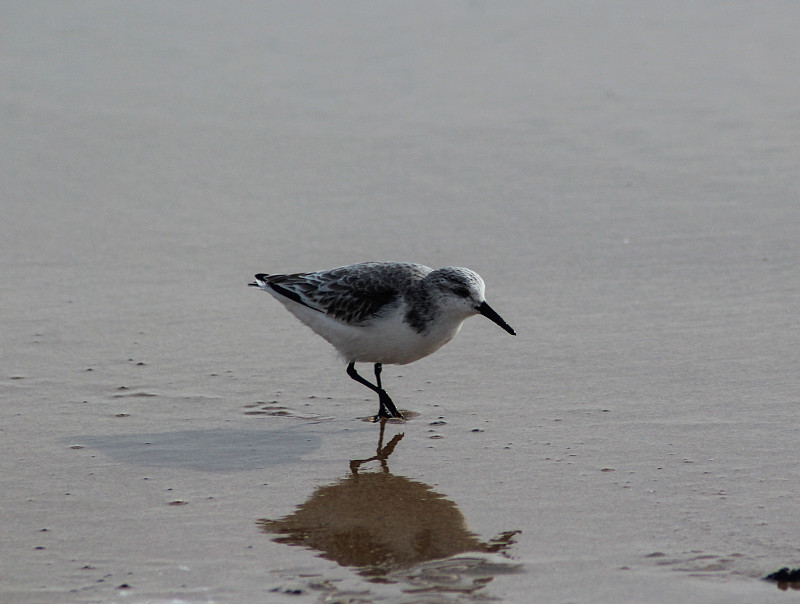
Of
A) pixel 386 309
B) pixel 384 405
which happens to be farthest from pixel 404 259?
pixel 384 405

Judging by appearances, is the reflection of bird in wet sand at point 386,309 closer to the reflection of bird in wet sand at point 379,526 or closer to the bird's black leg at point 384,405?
the bird's black leg at point 384,405

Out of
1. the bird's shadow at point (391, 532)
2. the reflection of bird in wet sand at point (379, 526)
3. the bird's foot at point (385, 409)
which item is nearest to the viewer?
the bird's shadow at point (391, 532)

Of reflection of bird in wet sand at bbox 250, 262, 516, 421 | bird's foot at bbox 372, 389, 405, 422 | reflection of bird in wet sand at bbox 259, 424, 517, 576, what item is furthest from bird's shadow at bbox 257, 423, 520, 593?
reflection of bird in wet sand at bbox 250, 262, 516, 421

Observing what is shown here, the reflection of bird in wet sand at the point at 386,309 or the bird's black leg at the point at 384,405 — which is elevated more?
the reflection of bird in wet sand at the point at 386,309

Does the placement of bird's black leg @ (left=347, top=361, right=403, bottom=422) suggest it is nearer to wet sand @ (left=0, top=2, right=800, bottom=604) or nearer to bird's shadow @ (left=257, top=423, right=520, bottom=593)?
wet sand @ (left=0, top=2, right=800, bottom=604)

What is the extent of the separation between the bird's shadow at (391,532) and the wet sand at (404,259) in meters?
0.02

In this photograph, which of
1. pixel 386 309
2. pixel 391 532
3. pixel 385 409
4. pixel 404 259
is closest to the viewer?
pixel 391 532

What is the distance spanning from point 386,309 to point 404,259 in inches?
73.6

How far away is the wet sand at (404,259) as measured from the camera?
192 inches

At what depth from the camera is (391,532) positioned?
506cm

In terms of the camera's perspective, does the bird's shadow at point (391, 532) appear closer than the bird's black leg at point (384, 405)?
Yes

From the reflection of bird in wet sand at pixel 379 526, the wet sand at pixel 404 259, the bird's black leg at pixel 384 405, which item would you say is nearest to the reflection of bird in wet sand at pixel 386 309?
the bird's black leg at pixel 384 405

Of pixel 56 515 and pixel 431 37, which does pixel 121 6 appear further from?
pixel 56 515

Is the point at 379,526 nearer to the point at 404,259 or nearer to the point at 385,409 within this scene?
the point at 385,409
